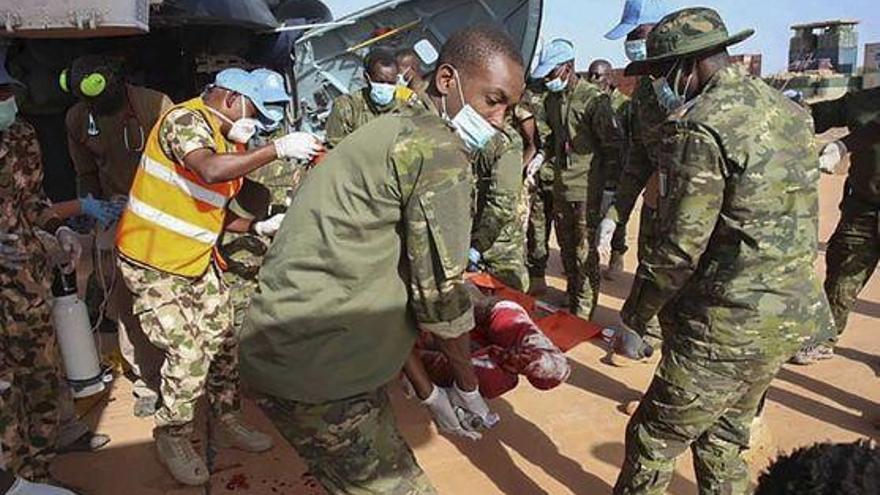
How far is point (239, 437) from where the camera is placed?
3.57 m

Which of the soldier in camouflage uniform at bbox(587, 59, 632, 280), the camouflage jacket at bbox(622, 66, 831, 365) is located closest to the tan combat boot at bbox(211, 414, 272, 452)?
the camouflage jacket at bbox(622, 66, 831, 365)

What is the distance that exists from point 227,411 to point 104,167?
6.06 ft

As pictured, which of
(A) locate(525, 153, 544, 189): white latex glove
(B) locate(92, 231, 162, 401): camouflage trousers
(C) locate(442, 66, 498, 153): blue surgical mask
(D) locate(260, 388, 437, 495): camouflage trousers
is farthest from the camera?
(A) locate(525, 153, 544, 189): white latex glove

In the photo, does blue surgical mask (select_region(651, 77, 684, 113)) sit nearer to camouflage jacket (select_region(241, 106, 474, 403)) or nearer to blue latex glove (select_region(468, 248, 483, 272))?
camouflage jacket (select_region(241, 106, 474, 403))

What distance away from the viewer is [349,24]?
7500mm

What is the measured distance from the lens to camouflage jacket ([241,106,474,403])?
5.70ft

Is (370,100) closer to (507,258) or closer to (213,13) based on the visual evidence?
(507,258)

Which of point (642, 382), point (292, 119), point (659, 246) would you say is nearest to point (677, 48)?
point (659, 246)

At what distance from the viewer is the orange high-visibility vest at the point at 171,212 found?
9.53 feet

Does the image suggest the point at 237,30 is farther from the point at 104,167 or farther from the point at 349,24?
the point at 104,167

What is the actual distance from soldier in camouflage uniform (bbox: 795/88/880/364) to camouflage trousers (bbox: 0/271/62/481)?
Answer: 3.82 metres

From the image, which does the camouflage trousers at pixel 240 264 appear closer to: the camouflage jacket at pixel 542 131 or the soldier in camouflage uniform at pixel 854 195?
the camouflage jacket at pixel 542 131

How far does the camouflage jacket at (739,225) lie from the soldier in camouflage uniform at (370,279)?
64 centimetres

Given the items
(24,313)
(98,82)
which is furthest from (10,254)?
(98,82)
